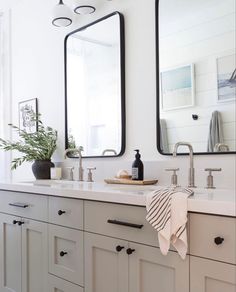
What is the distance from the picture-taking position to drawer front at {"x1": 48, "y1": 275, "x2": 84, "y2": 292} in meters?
1.61

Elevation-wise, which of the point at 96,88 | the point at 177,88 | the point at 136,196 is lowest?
the point at 136,196

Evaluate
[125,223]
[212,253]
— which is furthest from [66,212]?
[212,253]

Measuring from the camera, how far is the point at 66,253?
5.52 ft

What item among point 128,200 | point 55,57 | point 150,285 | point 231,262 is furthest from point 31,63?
point 231,262

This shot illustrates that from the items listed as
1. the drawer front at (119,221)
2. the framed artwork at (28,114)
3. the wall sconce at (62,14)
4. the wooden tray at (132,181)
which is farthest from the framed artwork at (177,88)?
the framed artwork at (28,114)

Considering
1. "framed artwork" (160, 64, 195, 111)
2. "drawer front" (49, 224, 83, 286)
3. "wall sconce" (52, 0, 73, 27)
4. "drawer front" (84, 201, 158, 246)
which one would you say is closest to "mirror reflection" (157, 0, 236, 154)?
"framed artwork" (160, 64, 195, 111)

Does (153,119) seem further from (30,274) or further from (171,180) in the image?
(30,274)

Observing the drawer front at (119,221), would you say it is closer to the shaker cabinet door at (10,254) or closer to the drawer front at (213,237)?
the drawer front at (213,237)

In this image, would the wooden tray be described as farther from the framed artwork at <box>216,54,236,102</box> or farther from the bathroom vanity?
the framed artwork at <box>216,54,236,102</box>

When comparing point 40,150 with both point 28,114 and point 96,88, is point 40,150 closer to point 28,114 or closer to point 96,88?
point 28,114

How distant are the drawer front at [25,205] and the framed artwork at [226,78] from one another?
42.0 inches

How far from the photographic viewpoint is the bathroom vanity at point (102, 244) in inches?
42.4

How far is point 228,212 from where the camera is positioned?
1030 mm

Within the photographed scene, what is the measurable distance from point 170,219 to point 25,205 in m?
1.09
